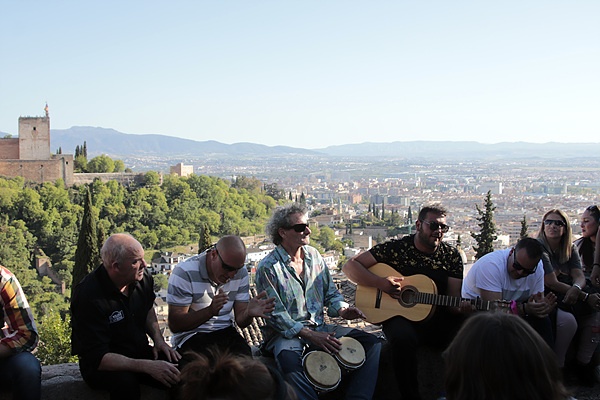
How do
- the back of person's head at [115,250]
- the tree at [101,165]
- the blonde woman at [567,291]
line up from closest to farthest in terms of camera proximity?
1. the back of person's head at [115,250]
2. the blonde woman at [567,291]
3. the tree at [101,165]

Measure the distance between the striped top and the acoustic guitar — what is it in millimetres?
756

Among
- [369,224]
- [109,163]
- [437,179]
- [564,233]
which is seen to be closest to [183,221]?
[109,163]

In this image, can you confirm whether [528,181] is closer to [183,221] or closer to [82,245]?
[183,221]

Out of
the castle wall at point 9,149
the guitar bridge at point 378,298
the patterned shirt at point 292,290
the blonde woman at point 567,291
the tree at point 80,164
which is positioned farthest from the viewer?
the tree at point 80,164

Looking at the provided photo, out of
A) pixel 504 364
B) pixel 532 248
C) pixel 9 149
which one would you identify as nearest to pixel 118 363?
pixel 504 364

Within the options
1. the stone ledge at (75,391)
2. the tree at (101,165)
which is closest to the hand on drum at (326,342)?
the stone ledge at (75,391)

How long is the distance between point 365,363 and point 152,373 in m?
1.09

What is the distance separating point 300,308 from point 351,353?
1.28ft

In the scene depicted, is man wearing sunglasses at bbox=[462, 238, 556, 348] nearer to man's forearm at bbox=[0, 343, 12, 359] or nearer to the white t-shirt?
the white t-shirt

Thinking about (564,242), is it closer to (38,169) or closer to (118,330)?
(118,330)

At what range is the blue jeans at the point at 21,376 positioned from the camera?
307 centimetres

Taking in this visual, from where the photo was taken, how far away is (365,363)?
3.55 meters

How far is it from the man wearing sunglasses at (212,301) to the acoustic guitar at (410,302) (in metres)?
0.71

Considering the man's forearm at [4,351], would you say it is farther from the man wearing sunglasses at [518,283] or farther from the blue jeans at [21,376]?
the man wearing sunglasses at [518,283]
